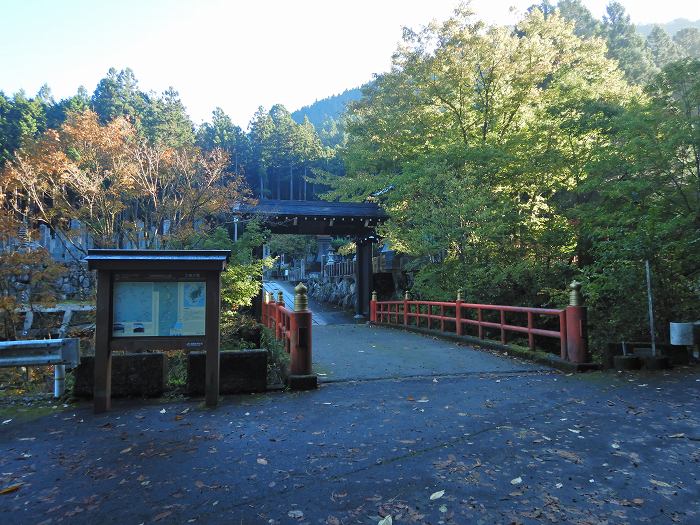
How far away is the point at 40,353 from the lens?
523cm

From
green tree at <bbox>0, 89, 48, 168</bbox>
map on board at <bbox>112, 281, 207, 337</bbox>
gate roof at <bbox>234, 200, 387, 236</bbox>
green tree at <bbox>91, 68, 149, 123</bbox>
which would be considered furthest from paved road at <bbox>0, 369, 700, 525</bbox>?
green tree at <bbox>91, 68, 149, 123</bbox>

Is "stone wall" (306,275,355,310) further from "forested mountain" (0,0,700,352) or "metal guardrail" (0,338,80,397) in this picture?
"metal guardrail" (0,338,80,397)

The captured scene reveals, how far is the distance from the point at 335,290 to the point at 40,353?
31.7 m

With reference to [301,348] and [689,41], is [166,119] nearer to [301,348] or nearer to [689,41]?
[301,348]

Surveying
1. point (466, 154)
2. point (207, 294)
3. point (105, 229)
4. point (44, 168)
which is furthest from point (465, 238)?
point (44, 168)

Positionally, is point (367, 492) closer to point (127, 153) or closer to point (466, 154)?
point (466, 154)

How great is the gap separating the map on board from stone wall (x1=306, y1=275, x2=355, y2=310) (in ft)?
88.8

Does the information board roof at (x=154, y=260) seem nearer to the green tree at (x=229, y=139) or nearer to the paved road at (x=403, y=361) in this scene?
the paved road at (x=403, y=361)

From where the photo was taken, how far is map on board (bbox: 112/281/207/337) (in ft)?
16.8

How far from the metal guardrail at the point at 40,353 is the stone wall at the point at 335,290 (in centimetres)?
2724

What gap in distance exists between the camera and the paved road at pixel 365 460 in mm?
2766

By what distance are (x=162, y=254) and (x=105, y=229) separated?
40.1 ft

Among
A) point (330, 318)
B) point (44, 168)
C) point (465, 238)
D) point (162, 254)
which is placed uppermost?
point (44, 168)

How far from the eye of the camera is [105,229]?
15672 mm
